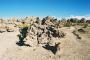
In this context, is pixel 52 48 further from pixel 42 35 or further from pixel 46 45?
pixel 42 35

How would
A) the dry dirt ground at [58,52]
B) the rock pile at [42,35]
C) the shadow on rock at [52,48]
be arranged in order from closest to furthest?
the dry dirt ground at [58,52] < the shadow on rock at [52,48] < the rock pile at [42,35]

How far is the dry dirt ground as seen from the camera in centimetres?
2088

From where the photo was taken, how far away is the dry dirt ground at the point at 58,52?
20.9m

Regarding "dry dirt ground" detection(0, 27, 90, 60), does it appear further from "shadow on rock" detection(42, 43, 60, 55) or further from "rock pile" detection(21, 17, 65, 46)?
"rock pile" detection(21, 17, 65, 46)

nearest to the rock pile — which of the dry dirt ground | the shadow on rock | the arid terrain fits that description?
the arid terrain

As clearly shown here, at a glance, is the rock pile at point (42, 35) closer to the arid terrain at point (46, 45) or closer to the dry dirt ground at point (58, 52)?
the arid terrain at point (46, 45)

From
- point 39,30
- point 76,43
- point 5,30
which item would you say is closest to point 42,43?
point 39,30

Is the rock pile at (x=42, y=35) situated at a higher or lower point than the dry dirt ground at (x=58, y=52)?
higher

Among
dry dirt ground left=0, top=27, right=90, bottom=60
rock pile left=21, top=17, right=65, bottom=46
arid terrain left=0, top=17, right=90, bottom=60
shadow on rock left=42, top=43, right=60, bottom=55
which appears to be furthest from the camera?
rock pile left=21, top=17, right=65, bottom=46

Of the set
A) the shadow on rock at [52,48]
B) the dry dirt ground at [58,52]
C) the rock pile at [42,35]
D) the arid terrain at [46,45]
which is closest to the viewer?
the dry dirt ground at [58,52]

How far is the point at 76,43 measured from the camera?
2397 cm

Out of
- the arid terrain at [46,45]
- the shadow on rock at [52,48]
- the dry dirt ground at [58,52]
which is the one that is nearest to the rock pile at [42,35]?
the arid terrain at [46,45]

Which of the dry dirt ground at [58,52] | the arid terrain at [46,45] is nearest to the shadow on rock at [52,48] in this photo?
the arid terrain at [46,45]

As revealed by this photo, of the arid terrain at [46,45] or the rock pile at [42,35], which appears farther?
the rock pile at [42,35]
